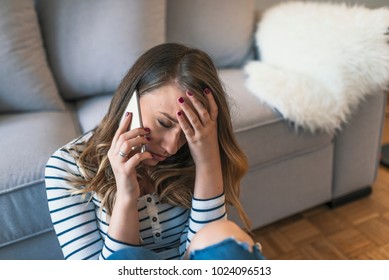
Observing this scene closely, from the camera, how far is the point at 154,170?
0.79 metres

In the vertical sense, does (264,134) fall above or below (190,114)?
below

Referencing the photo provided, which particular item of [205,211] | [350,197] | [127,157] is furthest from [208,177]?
[350,197]

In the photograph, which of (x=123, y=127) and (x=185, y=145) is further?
(x=185, y=145)

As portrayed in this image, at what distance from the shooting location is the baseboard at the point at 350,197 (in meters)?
1.37

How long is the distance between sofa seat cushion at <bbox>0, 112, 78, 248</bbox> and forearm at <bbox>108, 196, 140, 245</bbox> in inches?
11.2

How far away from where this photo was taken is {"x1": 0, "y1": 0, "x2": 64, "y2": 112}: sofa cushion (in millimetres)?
1119

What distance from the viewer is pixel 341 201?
138 centimetres

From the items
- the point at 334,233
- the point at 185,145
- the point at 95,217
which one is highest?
the point at 185,145

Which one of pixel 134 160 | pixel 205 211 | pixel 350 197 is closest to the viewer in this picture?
pixel 134 160

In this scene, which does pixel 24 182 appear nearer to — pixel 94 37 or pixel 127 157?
pixel 127 157

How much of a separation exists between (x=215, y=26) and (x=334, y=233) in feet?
2.86
